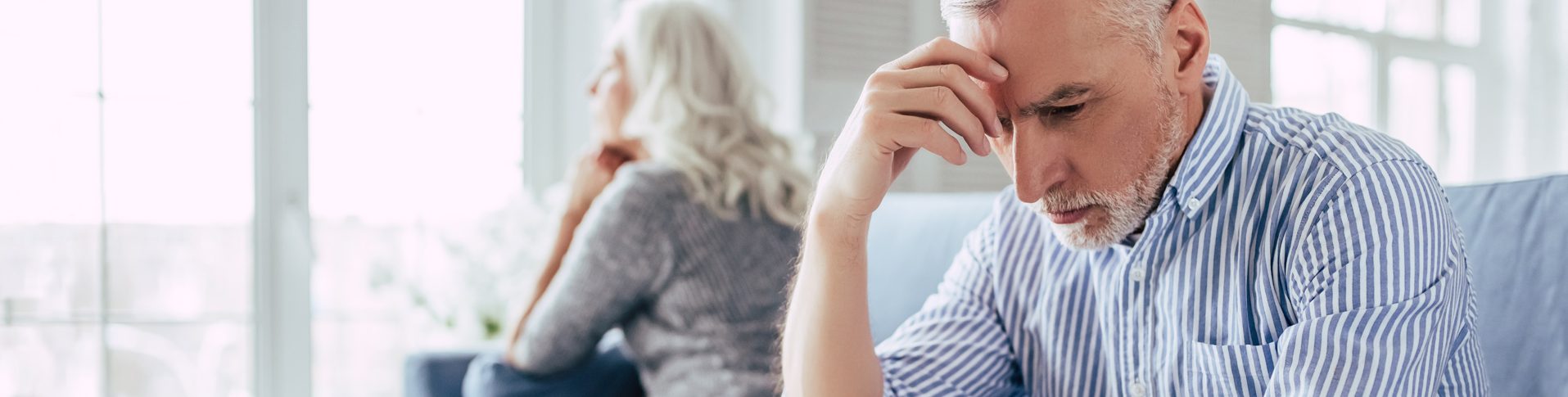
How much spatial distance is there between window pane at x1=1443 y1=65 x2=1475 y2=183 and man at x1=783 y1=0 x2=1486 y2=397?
98.6 inches

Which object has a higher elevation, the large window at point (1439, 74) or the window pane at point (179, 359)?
the large window at point (1439, 74)

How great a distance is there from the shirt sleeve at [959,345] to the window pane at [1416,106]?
7.90 ft

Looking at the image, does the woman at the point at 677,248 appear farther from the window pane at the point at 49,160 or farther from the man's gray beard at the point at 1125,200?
the window pane at the point at 49,160

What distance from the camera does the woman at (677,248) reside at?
1700mm

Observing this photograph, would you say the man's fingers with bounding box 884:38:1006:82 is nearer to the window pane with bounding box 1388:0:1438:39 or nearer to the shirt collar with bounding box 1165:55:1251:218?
the shirt collar with bounding box 1165:55:1251:218

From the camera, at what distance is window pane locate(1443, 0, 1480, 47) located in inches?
118

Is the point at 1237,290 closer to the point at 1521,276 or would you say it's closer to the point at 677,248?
the point at 1521,276

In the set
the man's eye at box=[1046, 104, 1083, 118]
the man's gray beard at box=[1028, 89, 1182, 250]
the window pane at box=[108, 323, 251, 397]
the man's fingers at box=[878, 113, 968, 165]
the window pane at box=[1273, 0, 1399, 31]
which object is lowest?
the window pane at box=[108, 323, 251, 397]

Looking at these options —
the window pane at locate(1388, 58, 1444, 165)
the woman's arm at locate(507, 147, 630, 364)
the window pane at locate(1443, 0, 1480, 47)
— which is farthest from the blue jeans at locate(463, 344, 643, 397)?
the window pane at locate(1443, 0, 1480, 47)

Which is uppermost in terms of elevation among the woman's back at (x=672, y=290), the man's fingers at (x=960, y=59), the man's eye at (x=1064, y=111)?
the man's fingers at (x=960, y=59)

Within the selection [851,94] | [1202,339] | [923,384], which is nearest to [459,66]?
[851,94]

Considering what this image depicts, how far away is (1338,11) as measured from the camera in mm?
2953

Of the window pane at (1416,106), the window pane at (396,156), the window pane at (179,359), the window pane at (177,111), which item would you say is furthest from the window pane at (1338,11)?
the window pane at (179,359)

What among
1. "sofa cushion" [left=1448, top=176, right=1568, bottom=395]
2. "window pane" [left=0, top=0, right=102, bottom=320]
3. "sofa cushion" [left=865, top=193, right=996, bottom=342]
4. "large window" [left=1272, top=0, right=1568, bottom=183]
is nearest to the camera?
"sofa cushion" [left=1448, top=176, right=1568, bottom=395]
